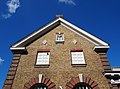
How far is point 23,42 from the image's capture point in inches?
702

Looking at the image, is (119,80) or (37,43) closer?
(119,80)

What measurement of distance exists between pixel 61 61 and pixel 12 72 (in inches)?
176

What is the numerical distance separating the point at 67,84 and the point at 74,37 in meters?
5.78

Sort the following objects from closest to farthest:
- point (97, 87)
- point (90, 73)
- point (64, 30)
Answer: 1. point (97, 87)
2. point (90, 73)
3. point (64, 30)

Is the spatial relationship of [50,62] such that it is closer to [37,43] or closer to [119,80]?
[37,43]

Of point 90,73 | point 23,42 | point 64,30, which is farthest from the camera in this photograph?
point 64,30

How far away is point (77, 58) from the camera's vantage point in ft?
55.4

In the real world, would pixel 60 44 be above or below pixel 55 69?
above

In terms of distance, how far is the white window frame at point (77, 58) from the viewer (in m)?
16.5

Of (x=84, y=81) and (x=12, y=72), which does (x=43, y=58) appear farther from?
(x=84, y=81)

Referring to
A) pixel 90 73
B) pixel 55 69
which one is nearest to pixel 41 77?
pixel 55 69

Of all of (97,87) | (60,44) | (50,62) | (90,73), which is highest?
(60,44)

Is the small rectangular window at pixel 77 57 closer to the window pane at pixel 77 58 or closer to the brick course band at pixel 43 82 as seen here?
the window pane at pixel 77 58

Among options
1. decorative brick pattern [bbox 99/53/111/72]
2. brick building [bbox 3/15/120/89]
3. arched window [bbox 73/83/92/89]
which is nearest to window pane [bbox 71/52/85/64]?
brick building [bbox 3/15/120/89]
